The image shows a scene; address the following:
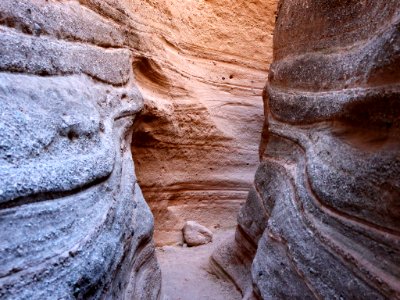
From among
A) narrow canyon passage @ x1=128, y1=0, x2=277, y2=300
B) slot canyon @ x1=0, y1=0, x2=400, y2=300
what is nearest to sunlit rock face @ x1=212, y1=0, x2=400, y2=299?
slot canyon @ x1=0, y1=0, x2=400, y2=300

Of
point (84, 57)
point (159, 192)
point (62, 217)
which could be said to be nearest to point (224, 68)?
point (159, 192)

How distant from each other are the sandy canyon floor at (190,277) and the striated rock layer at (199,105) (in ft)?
0.91

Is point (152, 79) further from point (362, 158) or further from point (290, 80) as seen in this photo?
point (362, 158)

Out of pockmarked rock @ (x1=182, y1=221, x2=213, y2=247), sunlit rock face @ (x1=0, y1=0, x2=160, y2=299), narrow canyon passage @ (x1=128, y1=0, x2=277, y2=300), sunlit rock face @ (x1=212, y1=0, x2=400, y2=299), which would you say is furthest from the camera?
pockmarked rock @ (x1=182, y1=221, x2=213, y2=247)

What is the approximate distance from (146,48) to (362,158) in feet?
7.24

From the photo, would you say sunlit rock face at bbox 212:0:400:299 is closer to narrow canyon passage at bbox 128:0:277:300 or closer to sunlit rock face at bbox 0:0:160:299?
sunlit rock face at bbox 0:0:160:299

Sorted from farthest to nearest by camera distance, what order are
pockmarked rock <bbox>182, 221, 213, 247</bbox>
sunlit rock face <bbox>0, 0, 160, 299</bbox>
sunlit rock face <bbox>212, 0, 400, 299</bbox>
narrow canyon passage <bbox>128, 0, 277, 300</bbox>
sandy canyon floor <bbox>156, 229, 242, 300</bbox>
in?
pockmarked rock <bbox>182, 221, 213, 247</bbox> → narrow canyon passage <bbox>128, 0, 277, 300</bbox> → sandy canyon floor <bbox>156, 229, 242, 300</bbox> → sunlit rock face <bbox>212, 0, 400, 299</bbox> → sunlit rock face <bbox>0, 0, 160, 299</bbox>

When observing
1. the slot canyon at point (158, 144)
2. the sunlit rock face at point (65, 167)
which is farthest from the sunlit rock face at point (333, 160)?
the sunlit rock face at point (65, 167)

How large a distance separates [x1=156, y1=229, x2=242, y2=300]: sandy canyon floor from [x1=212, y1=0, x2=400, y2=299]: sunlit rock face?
24.4 inches

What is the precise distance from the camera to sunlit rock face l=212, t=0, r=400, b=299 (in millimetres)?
1317

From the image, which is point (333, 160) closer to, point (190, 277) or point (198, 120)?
point (190, 277)

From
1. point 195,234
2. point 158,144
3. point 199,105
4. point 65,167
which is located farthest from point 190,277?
point 65,167

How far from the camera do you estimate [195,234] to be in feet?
11.6

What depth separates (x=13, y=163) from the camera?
1220 millimetres
